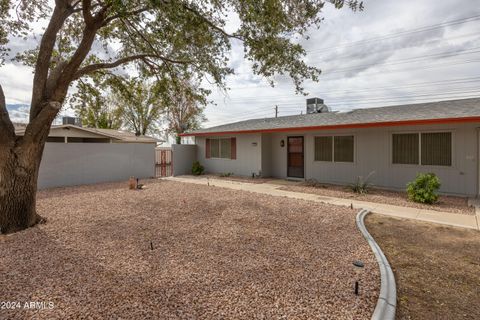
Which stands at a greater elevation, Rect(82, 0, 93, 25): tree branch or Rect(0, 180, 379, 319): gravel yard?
Rect(82, 0, 93, 25): tree branch

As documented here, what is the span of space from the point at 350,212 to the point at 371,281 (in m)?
3.49

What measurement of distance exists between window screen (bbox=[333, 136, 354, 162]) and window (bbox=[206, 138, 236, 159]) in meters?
5.46

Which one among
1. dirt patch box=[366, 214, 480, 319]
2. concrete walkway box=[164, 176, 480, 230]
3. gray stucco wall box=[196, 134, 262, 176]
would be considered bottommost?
dirt patch box=[366, 214, 480, 319]

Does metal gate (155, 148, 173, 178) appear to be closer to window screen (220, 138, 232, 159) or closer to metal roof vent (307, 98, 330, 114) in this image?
window screen (220, 138, 232, 159)

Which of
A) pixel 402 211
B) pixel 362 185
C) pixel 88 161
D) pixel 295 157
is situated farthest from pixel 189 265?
pixel 88 161

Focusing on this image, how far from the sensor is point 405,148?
359 inches

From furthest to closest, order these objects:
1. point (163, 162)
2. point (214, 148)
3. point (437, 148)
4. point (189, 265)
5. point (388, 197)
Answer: point (163, 162)
point (214, 148)
point (437, 148)
point (388, 197)
point (189, 265)

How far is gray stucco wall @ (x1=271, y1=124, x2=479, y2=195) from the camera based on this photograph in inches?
316

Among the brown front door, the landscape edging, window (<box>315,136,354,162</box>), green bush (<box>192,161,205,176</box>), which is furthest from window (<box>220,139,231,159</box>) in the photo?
the landscape edging

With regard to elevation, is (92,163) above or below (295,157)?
below

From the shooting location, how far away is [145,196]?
8477 millimetres

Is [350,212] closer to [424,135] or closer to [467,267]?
[467,267]

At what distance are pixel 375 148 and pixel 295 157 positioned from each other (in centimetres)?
350

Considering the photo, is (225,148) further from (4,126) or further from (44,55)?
(4,126)
